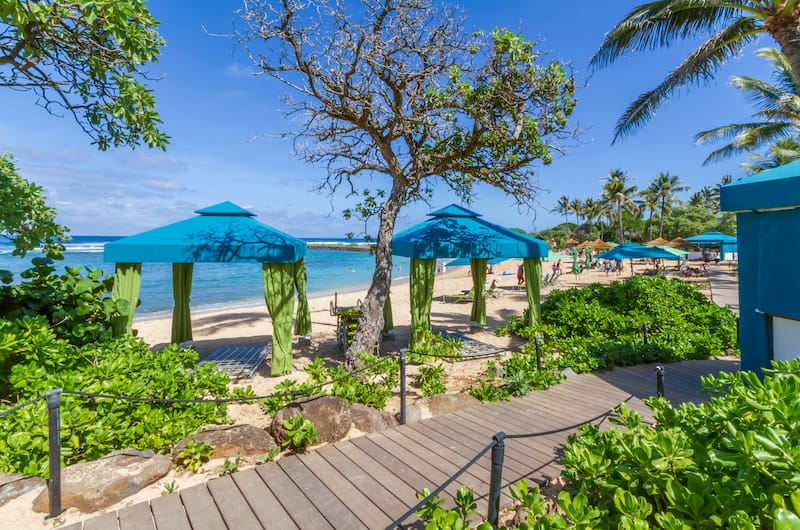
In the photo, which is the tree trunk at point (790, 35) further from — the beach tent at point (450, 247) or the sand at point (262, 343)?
the sand at point (262, 343)

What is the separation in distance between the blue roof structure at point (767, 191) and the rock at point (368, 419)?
5.13 meters

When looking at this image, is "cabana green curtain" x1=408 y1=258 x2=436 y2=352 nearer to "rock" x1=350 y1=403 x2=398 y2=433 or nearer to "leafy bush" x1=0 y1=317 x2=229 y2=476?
→ "rock" x1=350 y1=403 x2=398 y2=433

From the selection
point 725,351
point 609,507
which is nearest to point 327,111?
point 609,507

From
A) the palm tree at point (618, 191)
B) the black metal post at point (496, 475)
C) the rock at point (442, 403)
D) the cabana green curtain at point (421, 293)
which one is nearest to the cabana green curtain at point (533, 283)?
the cabana green curtain at point (421, 293)

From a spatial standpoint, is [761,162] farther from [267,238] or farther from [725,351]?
[267,238]

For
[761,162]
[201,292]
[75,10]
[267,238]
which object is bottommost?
[201,292]

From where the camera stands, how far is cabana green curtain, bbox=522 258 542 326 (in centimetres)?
867

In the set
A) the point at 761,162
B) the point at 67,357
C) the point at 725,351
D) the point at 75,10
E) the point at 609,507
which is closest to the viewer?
the point at 609,507

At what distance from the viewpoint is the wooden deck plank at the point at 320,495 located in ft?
9.30

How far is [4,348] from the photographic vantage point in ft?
12.7

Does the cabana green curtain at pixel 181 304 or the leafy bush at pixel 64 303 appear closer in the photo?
the leafy bush at pixel 64 303

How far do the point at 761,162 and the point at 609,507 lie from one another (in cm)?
2776

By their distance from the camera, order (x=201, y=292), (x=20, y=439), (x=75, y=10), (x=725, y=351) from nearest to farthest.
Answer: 1. (x=20, y=439)
2. (x=75, y=10)
3. (x=725, y=351)
4. (x=201, y=292)

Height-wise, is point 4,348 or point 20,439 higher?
point 4,348
